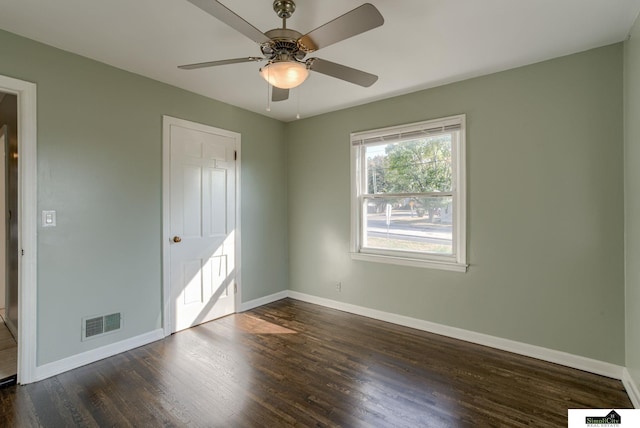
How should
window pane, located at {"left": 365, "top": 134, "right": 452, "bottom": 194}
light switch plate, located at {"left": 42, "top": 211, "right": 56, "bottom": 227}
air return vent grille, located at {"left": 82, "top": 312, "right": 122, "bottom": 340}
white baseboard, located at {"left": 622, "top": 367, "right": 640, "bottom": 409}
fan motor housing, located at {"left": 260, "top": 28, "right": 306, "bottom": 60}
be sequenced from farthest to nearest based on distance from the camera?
window pane, located at {"left": 365, "top": 134, "right": 452, "bottom": 194} < air return vent grille, located at {"left": 82, "top": 312, "right": 122, "bottom": 340} < light switch plate, located at {"left": 42, "top": 211, "right": 56, "bottom": 227} < white baseboard, located at {"left": 622, "top": 367, "right": 640, "bottom": 409} < fan motor housing, located at {"left": 260, "top": 28, "right": 306, "bottom": 60}

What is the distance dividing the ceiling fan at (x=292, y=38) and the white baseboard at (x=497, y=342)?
8.39 ft

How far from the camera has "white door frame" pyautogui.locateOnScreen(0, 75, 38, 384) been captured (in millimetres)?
2266

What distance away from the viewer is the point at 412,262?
11.0ft

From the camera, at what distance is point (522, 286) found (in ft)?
8.98

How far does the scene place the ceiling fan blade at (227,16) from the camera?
1349 mm

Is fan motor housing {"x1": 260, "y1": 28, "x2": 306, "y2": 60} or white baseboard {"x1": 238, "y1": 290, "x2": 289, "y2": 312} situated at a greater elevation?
fan motor housing {"x1": 260, "y1": 28, "x2": 306, "y2": 60}

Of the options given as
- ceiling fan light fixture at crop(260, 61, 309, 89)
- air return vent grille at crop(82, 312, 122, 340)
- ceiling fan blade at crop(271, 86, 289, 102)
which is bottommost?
air return vent grille at crop(82, 312, 122, 340)

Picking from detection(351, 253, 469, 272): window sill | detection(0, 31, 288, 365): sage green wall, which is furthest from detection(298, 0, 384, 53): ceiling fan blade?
detection(351, 253, 469, 272): window sill

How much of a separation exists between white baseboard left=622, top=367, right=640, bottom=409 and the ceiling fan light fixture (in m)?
2.91

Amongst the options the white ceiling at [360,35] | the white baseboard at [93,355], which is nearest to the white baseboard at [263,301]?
the white baseboard at [93,355]

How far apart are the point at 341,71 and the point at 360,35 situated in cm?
50

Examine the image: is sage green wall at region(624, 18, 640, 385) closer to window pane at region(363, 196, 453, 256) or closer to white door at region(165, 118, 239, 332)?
window pane at region(363, 196, 453, 256)

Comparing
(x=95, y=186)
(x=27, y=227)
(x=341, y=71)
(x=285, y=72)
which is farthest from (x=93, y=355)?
(x=341, y=71)

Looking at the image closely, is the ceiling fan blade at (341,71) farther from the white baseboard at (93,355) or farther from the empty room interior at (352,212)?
the white baseboard at (93,355)
